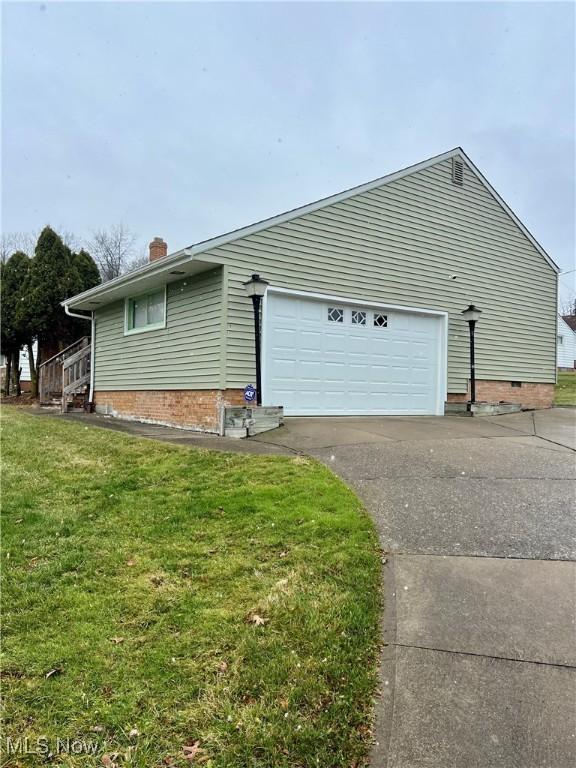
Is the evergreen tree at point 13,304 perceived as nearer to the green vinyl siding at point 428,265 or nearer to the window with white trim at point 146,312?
the window with white trim at point 146,312

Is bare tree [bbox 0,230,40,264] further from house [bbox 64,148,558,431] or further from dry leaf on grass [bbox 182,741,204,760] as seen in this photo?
dry leaf on grass [bbox 182,741,204,760]

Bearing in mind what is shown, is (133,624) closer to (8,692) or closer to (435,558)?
(8,692)

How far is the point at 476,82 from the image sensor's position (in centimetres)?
1224

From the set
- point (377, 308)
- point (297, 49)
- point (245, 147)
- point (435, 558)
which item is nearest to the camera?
point (435, 558)

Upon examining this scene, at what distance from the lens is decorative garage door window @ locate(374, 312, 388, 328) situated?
1068 cm

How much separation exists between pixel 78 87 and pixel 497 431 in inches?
509

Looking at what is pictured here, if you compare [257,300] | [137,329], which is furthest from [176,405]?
[257,300]

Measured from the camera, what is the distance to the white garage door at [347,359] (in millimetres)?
9320

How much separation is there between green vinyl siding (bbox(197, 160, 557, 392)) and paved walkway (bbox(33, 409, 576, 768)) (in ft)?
13.6

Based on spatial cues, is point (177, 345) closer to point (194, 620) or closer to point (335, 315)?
point (335, 315)

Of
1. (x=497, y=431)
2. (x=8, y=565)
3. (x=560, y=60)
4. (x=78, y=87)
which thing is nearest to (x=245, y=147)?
(x=78, y=87)

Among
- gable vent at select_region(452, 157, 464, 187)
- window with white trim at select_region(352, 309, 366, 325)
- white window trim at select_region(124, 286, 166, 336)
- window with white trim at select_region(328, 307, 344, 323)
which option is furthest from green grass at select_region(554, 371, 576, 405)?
white window trim at select_region(124, 286, 166, 336)

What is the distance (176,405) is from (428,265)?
6390mm

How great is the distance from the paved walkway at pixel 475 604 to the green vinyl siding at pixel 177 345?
3416 millimetres
